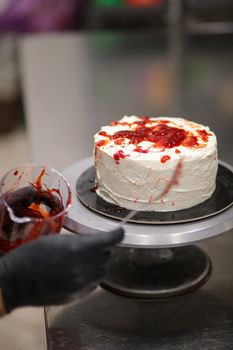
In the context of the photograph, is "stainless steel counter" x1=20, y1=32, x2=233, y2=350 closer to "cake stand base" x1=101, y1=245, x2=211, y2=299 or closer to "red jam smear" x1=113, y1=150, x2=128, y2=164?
"cake stand base" x1=101, y1=245, x2=211, y2=299

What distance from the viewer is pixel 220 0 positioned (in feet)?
12.0

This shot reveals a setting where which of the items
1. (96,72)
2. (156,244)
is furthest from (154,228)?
(96,72)

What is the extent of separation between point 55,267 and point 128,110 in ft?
5.18

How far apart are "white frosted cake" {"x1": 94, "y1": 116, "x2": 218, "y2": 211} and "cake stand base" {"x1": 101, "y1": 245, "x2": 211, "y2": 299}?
23cm

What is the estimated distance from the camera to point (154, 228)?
3.88ft

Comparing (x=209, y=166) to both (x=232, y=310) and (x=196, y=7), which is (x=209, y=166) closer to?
(x=232, y=310)

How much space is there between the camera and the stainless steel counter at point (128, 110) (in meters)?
1.24

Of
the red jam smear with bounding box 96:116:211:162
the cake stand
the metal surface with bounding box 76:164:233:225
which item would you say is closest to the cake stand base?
the cake stand

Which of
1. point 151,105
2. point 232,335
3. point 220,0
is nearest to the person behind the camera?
point 232,335

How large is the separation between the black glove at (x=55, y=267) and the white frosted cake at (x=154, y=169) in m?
0.25

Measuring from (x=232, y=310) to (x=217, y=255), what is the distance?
0.23 meters

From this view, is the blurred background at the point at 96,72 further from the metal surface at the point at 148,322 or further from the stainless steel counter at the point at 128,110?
the metal surface at the point at 148,322

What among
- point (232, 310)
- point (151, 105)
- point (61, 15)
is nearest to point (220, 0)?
point (61, 15)

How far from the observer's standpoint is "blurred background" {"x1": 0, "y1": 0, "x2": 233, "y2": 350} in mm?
2312
